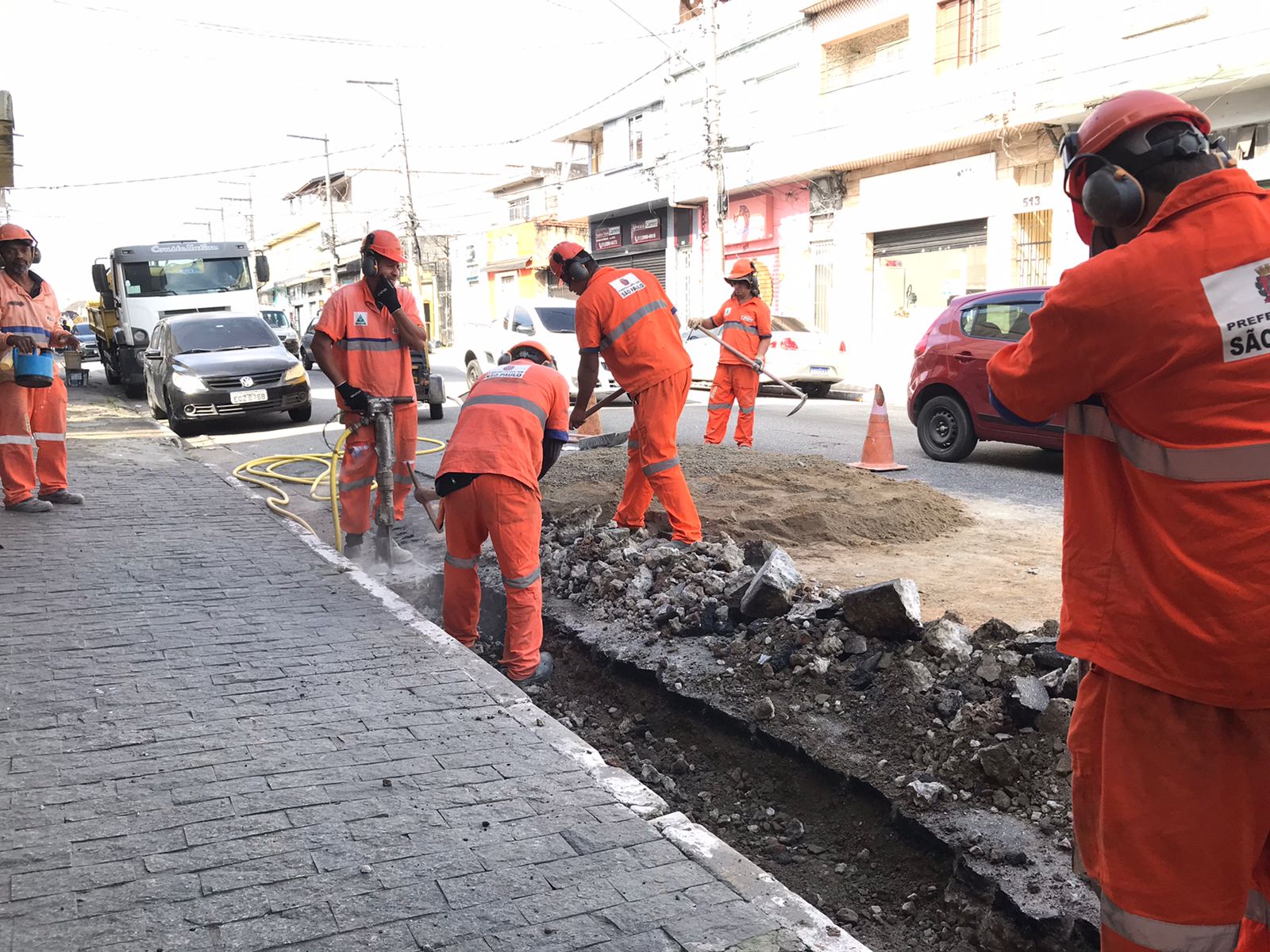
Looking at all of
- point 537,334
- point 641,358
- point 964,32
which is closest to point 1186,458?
point 641,358

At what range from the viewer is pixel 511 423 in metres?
4.57

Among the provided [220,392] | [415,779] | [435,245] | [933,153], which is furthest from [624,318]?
[435,245]

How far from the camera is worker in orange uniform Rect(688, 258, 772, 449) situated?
32.5 ft

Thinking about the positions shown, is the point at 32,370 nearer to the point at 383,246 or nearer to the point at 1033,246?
the point at 383,246

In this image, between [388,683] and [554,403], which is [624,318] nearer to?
[554,403]

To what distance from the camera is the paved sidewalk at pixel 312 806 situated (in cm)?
232

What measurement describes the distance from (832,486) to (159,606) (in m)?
4.97

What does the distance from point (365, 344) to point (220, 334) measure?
29.6ft

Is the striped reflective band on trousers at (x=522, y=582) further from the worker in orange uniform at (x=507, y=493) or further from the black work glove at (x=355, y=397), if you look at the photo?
the black work glove at (x=355, y=397)

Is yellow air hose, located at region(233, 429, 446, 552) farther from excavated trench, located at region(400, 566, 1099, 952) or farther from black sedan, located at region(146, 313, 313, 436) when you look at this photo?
excavated trench, located at region(400, 566, 1099, 952)

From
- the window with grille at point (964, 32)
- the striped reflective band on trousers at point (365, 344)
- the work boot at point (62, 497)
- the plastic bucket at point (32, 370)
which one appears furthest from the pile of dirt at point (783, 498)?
the window with grille at point (964, 32)

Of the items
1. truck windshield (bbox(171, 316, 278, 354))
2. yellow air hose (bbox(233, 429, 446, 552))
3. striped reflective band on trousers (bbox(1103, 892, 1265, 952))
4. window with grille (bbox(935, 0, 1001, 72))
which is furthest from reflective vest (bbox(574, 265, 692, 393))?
window with grille (bbox(935, 0, 1001, 72))

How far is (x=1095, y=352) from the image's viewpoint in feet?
5.75

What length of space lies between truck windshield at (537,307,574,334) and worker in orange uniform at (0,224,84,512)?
30.8ft
